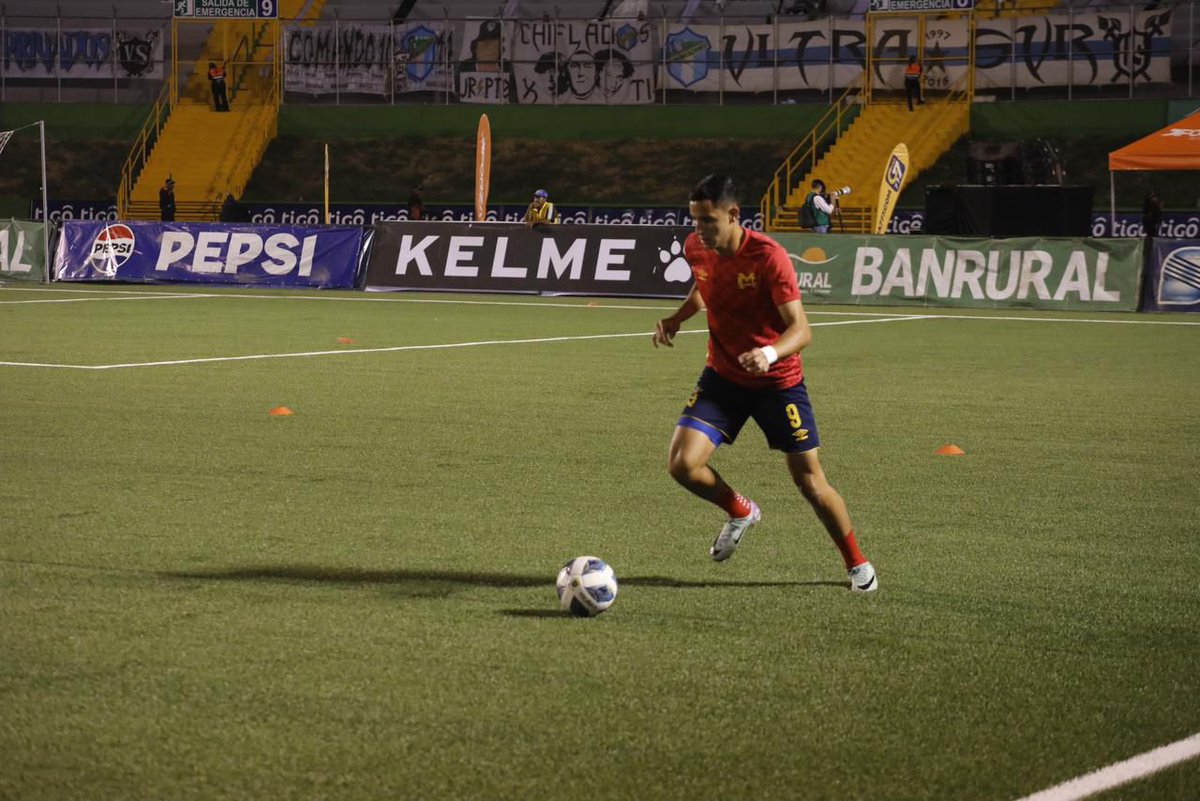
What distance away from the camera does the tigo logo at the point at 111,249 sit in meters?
33.1

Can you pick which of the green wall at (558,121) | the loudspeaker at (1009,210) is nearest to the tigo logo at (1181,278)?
the loudspeaker at (1009,210)

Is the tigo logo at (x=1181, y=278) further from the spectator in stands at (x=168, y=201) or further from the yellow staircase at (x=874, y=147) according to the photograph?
the spectator in stands at (x=168, y=201)

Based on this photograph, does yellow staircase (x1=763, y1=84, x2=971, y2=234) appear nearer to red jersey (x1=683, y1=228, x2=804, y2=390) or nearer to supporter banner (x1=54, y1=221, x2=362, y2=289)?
supporter banner (x1=54, y1=221, x2=362, y2=289)

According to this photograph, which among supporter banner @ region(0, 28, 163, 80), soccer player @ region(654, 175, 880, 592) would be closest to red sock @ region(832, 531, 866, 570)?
soccer player @ region(654, 175, 880, 592)

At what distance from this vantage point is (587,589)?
6855mm

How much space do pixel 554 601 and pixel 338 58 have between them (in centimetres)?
4269

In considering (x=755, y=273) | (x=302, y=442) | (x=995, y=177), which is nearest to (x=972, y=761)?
(x=755, y=273)

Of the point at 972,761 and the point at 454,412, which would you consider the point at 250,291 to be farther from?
the point at 972,761

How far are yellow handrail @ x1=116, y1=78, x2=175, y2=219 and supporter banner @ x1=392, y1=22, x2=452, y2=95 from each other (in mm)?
6777

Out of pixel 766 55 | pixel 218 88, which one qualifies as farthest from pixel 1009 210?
pixel 218 88

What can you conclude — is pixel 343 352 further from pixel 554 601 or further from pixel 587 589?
pixel 587 589

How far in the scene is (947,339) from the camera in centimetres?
2202

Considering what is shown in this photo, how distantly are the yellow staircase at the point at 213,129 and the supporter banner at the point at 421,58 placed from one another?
295 centimetres

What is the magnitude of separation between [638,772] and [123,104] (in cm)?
4792
